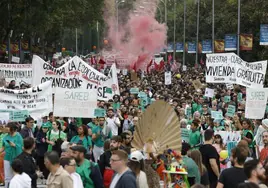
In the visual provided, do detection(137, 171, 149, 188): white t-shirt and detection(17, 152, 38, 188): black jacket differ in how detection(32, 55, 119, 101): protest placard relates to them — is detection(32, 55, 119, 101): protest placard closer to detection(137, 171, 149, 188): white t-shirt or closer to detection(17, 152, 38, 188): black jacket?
detection(17, 152, 38, 188): black jacket

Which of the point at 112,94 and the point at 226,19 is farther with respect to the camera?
the point at 226,19

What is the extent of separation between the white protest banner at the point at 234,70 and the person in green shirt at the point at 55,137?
25.2ft

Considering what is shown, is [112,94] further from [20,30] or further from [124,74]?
[124,74]

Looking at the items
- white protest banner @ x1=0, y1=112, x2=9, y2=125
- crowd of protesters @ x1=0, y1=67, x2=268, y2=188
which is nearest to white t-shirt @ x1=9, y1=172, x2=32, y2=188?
crowd of protesters @ x1=0, y1=67, x2=268, y2=188

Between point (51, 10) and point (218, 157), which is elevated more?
point (51, 10)

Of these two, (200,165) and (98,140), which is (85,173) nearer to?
(200,165)

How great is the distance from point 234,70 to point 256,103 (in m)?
5.24

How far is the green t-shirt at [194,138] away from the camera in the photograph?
18.4 metres

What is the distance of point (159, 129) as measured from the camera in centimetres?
1411

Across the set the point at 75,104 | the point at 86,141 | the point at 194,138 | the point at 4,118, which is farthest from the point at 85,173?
the point at 75,104

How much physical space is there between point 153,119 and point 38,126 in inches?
284

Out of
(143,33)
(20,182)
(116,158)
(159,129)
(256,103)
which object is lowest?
(20,182)

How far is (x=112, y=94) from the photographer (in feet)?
92.4

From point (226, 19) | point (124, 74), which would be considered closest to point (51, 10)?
point (124, 74)
